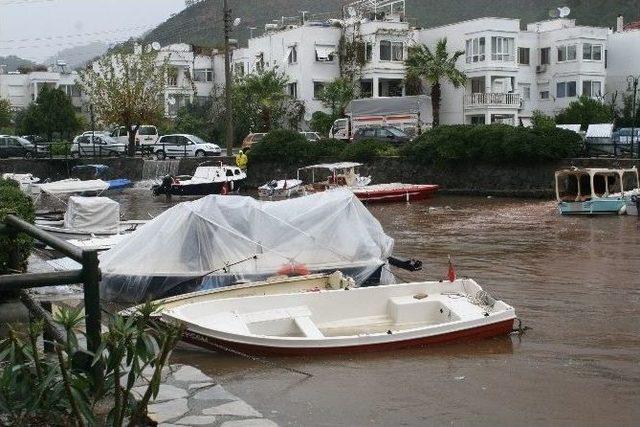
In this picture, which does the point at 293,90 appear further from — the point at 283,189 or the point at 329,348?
the point at 329,348

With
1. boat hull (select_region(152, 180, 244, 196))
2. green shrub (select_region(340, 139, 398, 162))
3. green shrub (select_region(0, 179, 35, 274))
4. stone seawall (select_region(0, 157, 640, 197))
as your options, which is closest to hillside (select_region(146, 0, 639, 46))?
stone seawall (select_region(0, 157, 640, 197))

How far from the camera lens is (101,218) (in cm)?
2089

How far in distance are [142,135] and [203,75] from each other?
53.8 feet

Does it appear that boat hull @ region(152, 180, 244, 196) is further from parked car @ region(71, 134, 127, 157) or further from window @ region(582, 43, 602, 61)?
window @ region(582, 43, 602, 61)

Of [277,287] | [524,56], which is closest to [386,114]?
[524,56]

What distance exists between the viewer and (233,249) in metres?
14.2

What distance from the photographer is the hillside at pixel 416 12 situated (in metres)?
100

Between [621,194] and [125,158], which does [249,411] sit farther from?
[125,158]

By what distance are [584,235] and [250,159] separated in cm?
2448

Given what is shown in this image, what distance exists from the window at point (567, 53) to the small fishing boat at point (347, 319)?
161 feet

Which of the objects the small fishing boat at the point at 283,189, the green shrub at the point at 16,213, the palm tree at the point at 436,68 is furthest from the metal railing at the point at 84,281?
the palm tree at the point at 436,68

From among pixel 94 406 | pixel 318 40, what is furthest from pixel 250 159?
pixel 94 406

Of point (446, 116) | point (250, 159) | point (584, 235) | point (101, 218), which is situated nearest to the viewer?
point (101, 218)

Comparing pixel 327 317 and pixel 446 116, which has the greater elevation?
pixel 446 116
